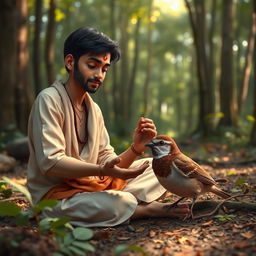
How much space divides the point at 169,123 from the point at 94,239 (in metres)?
44.8

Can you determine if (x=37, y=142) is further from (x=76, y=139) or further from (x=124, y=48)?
(x=124, y=48)

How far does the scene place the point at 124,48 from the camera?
72.8 feet

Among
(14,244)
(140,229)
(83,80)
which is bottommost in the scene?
(140,229)

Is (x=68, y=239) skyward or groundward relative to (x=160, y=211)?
skyward

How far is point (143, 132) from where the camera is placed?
12.6 ft

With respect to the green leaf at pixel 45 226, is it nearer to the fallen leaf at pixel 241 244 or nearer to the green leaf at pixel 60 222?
the green leaf at pixel 60 222

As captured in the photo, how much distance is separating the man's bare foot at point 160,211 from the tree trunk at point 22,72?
6.31 metres

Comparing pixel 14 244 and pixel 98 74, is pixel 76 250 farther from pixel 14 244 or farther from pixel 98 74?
pixel 98 74

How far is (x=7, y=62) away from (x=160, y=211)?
6.44m

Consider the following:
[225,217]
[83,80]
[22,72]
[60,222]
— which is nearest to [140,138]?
[83,80]

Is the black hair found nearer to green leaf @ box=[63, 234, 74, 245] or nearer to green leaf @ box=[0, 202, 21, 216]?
green leaf @ box=[0, 202, 21, 216]

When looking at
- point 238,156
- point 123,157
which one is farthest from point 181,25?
point 123,157

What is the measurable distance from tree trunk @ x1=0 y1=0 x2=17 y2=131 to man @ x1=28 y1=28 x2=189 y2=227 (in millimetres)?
5555

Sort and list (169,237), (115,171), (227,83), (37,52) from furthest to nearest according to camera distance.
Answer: (227,83), (37,52), (115,171), (169,237)
